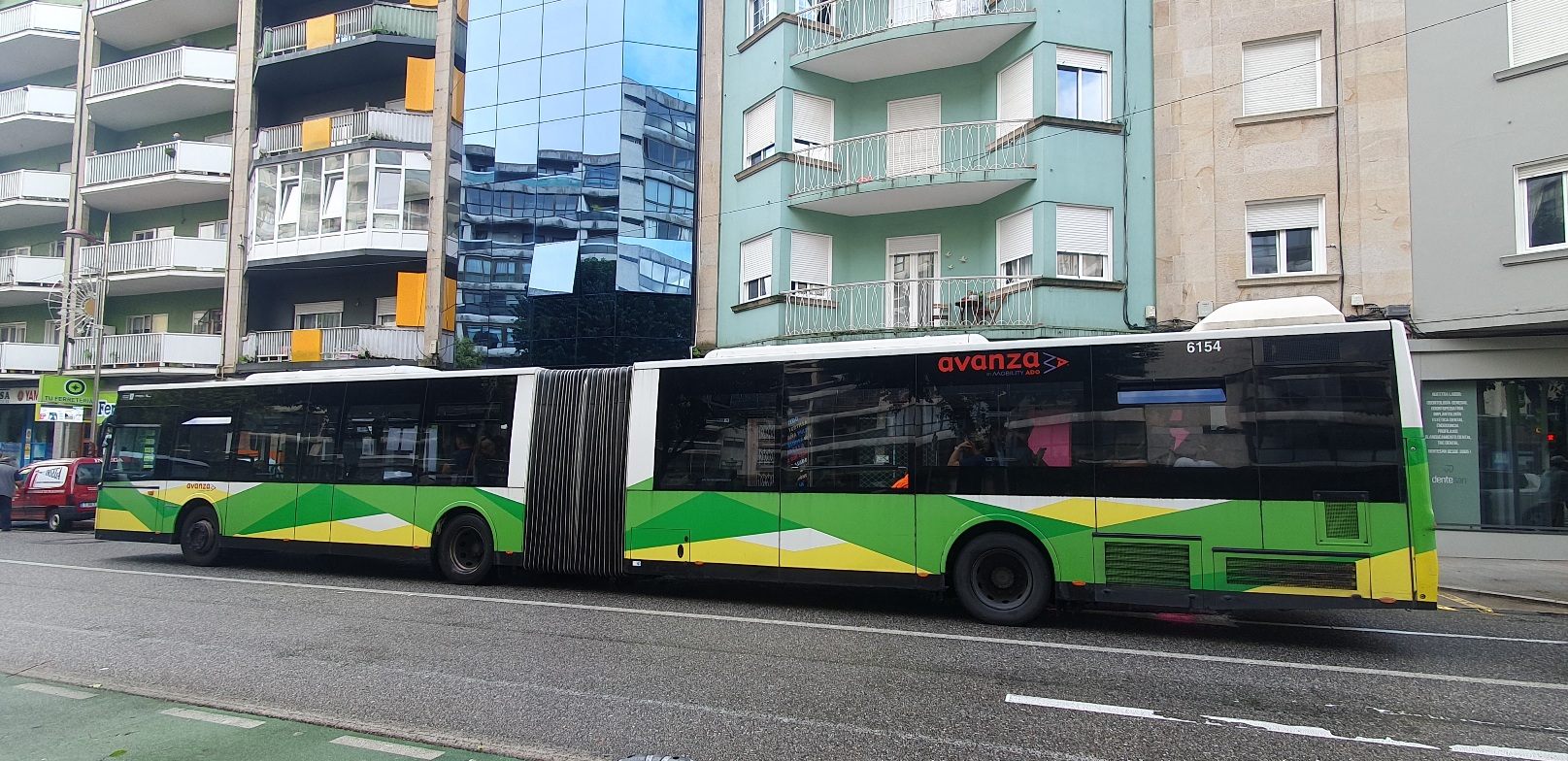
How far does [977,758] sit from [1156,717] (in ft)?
5.01

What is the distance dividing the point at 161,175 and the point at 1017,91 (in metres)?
26.2

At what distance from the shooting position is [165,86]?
27188mm

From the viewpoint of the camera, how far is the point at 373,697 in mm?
5977

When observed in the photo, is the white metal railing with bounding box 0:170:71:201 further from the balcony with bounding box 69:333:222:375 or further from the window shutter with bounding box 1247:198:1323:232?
the window shutter with bounding box 1247:198:1323:232

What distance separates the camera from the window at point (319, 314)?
85.7 feet

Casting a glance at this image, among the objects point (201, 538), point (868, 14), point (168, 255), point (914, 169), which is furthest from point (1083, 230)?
point (168, 255)

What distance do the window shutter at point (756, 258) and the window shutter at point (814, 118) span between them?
232cm

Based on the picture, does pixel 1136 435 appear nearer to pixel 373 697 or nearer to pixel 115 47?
pixel 373 697

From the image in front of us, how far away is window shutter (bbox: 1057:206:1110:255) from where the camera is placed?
52.5 feet

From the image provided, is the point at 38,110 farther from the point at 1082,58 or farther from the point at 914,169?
the point at 1082,58

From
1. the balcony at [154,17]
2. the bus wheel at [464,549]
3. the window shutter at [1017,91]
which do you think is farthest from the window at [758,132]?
the balcony at [154,17]

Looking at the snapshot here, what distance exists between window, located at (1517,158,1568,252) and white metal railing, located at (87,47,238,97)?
32.7 meters

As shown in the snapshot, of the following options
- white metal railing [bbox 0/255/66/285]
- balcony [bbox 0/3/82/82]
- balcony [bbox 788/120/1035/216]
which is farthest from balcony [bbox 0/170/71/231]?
balcony [bbox 788/120/1035/216]

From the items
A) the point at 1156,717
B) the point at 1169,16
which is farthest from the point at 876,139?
the point at 1156,717
